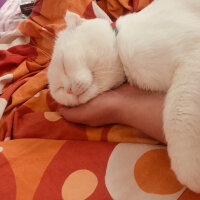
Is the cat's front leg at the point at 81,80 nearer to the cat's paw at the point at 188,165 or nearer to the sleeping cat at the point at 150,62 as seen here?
the sleeping cat at the point at 150,62

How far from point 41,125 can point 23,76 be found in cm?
41

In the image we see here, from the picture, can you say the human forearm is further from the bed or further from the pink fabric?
the pink fabric

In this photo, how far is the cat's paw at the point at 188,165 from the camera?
54cm

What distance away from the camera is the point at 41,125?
901 millimetres

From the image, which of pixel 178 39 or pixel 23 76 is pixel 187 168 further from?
pixel 23 76

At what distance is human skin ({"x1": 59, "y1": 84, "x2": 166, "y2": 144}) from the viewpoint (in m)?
0.74

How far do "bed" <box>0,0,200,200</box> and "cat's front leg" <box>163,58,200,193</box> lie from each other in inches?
3.5

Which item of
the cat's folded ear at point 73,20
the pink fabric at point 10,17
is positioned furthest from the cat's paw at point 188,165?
the pink fabric at point 10,17

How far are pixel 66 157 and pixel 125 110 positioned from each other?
24 centimetres

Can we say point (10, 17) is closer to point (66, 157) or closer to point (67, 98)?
point (67, 98)

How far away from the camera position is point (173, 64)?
69 cm

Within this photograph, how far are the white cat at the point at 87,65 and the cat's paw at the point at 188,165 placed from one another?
0.33 m

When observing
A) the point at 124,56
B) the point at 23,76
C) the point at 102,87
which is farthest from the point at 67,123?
the point at 23,76

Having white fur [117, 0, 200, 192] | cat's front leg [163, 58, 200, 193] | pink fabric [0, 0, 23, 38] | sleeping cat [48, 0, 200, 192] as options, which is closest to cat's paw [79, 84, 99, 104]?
sleeping cat [48, 0, 200, 192]
